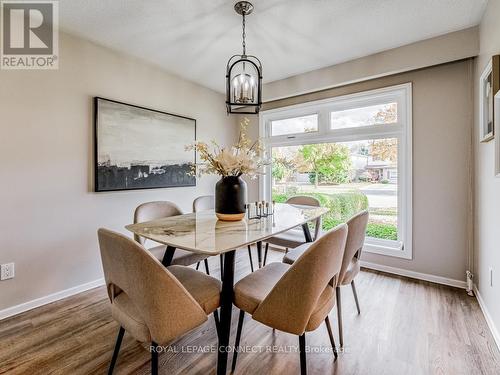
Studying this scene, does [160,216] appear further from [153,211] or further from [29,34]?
[29,34]

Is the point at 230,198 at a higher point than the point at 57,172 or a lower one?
lower

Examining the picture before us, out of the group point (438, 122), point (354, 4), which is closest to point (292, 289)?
point (354, 4)

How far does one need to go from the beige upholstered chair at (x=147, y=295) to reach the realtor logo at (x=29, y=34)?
2014mm

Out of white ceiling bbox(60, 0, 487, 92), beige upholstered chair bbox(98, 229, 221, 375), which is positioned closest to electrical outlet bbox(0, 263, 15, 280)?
beige upholstered chair bbox(98, 229, 221, 375)

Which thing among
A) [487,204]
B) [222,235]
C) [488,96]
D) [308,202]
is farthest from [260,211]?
[488,96]

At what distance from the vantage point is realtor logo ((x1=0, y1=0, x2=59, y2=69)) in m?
2.02

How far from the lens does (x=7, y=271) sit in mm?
2062

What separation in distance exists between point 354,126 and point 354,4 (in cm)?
144

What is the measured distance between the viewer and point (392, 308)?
2.16 meters

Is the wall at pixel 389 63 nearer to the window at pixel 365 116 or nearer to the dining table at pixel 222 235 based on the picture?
the window at pixel 365 116

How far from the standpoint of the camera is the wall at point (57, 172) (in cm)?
207

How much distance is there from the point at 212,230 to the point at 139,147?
179 centimetres

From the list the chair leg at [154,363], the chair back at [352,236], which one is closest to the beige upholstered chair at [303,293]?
the chair back at [352,236]

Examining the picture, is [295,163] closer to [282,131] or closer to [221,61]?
[282,131]
